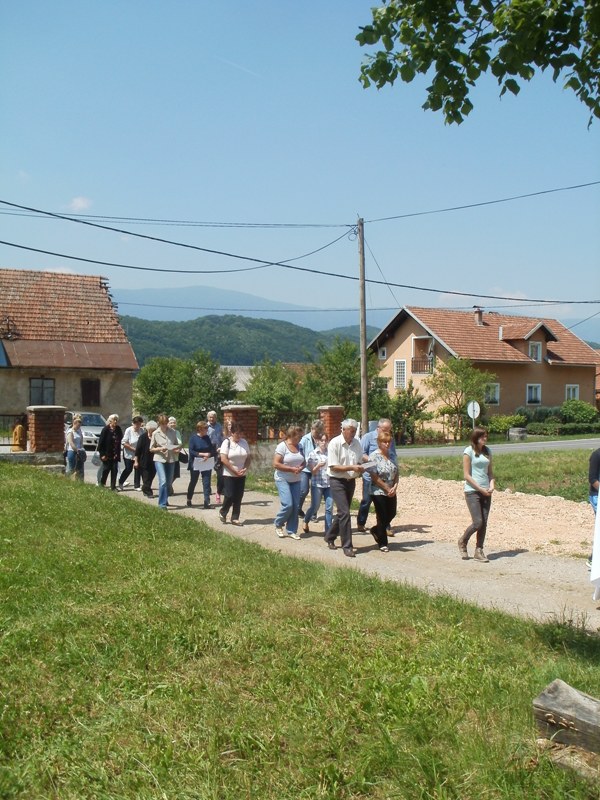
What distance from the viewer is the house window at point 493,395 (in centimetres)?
5166

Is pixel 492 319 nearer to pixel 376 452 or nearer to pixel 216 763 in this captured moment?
pixel 376 452

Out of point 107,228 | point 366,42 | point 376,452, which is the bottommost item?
point 376,452

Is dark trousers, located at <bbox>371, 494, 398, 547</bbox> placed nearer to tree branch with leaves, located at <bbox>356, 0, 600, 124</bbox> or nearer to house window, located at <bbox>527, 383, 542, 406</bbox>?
tree branch with leaves, located at <bbox>356, 0, 600, 124</bbox>

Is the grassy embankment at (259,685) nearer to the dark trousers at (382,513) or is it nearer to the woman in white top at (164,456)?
the dark trousers at (382,513)

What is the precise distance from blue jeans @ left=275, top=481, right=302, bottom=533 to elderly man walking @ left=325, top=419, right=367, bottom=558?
129 centimetres

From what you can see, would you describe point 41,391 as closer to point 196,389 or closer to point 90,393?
point 90,393

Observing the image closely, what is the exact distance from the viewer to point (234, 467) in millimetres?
13266

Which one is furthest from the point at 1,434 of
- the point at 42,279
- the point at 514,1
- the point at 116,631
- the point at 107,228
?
the point at 42,279

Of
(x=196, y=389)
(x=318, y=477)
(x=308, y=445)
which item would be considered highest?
(x=196, y=389)

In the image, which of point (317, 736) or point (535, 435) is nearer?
point (317, 736)

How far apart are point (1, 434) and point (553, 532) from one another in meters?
11.7

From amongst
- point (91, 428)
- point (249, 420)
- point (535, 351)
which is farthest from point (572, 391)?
point (249, 420)

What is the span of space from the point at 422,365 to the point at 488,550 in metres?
43.0

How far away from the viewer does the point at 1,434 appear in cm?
1886
